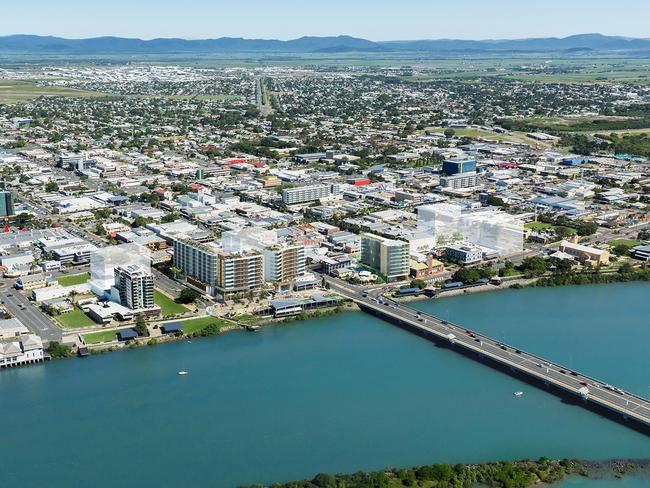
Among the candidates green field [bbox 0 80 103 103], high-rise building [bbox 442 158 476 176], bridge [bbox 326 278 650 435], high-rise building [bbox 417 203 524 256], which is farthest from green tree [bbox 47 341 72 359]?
green field [bbox 0 80 103 103]

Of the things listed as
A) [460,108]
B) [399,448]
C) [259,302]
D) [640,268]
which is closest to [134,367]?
[259,302]

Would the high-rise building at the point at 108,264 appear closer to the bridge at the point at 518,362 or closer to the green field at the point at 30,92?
the bridge at the point at 518,362

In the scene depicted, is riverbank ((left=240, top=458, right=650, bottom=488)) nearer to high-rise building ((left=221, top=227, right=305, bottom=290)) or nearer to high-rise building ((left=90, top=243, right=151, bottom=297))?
high-rise building ((left=221, top=227, right=305, bottom=290))

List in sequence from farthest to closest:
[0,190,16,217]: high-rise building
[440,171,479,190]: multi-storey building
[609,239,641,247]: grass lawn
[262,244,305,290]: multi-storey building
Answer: [440,171,479,190]: multi-storey building < [0,190,16,217]: high-rise building < [609,239,641,247]: grass lawn < [262,244,305,290]: multi-storey building

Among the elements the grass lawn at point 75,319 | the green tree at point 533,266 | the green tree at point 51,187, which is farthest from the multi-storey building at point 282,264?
the green tree at point 51,187

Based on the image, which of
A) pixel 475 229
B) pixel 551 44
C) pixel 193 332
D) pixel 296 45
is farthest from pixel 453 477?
pixel 296 45
